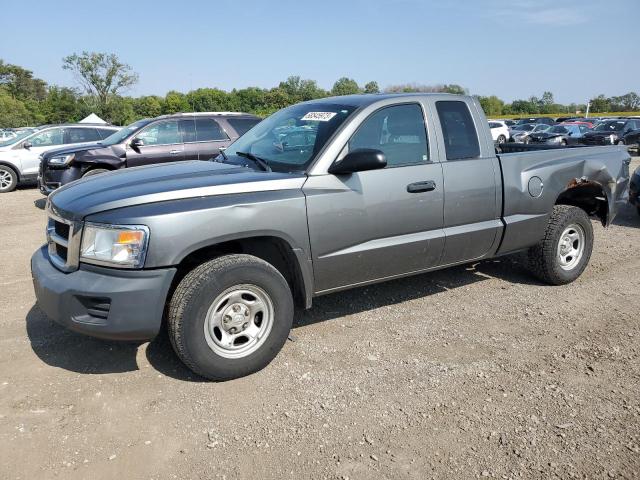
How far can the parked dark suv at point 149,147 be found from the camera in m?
9.33

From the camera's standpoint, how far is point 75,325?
3.02m

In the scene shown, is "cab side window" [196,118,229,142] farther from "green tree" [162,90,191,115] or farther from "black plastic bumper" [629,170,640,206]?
"green tree" [162,90,191,115]

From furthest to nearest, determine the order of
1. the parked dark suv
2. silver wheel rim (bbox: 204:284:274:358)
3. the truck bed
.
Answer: the parked dark suv
the truck bed
silver wheel rim (bbox: 204:284:274:358)

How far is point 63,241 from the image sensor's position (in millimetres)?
3260

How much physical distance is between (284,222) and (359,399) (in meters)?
1.22

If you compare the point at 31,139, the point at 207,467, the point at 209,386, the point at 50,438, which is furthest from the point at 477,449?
the point at 31,139

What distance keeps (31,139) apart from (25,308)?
978cm

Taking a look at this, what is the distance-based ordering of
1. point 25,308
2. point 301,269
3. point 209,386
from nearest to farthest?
point 209,386 → point 301,269 → point 25,308

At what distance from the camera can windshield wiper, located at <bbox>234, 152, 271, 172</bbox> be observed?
378 cm

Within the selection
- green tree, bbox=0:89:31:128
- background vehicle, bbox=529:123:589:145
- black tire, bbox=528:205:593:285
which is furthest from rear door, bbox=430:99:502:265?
green tree, bbox=0:89:31:128

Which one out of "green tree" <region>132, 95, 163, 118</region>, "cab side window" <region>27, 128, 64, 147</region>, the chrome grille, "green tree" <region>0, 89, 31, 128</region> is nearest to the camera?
the chrome grille

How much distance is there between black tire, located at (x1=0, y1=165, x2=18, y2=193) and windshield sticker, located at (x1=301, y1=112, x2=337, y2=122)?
1089 centimetres

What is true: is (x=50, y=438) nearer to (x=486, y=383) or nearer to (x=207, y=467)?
(x=207, y=467)

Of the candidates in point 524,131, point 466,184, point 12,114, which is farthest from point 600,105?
point 466,184
